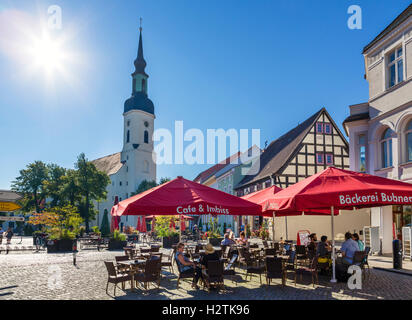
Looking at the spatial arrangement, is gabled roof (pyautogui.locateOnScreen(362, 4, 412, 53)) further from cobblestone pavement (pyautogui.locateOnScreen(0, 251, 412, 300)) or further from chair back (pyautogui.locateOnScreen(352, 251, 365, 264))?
chair back (pyautogui.locateOnScreen(352, 251, 365, 264))

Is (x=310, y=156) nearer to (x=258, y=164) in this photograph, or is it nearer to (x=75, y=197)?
(x=258, y=164)

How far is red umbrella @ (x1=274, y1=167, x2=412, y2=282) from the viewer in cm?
820

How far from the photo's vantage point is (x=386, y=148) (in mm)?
17328

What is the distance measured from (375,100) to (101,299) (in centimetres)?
1588

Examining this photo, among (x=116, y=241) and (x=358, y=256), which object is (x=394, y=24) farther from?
(x=116, y=241)

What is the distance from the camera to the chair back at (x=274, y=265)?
9000 mm

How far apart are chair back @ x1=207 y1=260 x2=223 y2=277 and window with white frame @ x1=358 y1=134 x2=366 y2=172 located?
42.6 ft

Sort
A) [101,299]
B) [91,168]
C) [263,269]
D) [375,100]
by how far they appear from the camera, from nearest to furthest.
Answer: [101,299]
[263,269]
[375,100]
[91,168]

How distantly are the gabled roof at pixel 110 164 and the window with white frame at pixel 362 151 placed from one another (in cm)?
5462

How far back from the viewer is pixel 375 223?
18000 mm

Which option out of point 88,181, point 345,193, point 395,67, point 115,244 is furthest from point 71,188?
point 345,193

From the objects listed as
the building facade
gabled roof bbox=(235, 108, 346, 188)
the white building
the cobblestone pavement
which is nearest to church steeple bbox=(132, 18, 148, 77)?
gabled roof bbox=(235, 108, 346, 188)

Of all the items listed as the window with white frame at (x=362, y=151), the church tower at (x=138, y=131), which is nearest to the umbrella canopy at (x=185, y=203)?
the window with white frame at (x=362, y=151)

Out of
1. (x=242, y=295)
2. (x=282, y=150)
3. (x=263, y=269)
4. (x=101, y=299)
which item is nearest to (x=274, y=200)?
(x=263, y=269)
